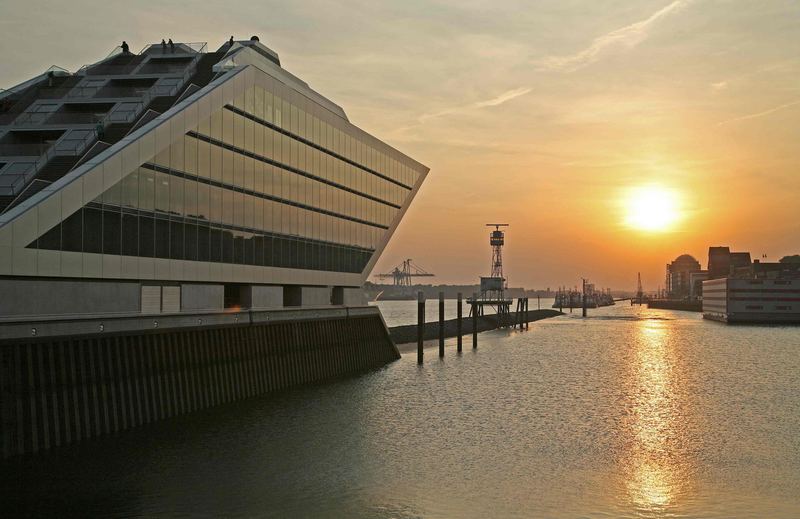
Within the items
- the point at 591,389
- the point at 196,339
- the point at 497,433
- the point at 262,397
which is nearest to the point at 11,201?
the point at 196,339

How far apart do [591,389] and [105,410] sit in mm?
40160

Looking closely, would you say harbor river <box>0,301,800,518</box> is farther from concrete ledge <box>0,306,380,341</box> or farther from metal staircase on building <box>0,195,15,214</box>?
metal staircase on building <box>0,195,15,214</box>

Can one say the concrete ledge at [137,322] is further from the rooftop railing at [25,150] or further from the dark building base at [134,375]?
the rooftop railing at [25,150]

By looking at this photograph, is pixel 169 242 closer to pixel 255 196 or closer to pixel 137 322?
pixel 137 322

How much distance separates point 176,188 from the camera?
45344mm

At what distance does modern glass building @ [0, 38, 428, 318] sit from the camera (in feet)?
121

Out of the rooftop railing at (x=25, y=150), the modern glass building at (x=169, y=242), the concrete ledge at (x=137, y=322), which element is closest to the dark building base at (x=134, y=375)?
the modern glass building at (x=169, y=242)

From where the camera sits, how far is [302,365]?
55188 mm

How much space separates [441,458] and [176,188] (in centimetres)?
2188

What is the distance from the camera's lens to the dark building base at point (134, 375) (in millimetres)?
29777

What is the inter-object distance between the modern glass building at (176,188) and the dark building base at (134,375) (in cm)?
326

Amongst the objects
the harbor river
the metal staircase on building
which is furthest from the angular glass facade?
the harbor river

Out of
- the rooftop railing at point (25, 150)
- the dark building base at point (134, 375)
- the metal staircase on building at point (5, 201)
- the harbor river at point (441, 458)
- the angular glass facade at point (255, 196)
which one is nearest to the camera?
the harbor river at point (441, 458)

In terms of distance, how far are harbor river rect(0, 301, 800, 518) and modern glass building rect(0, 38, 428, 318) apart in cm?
802
